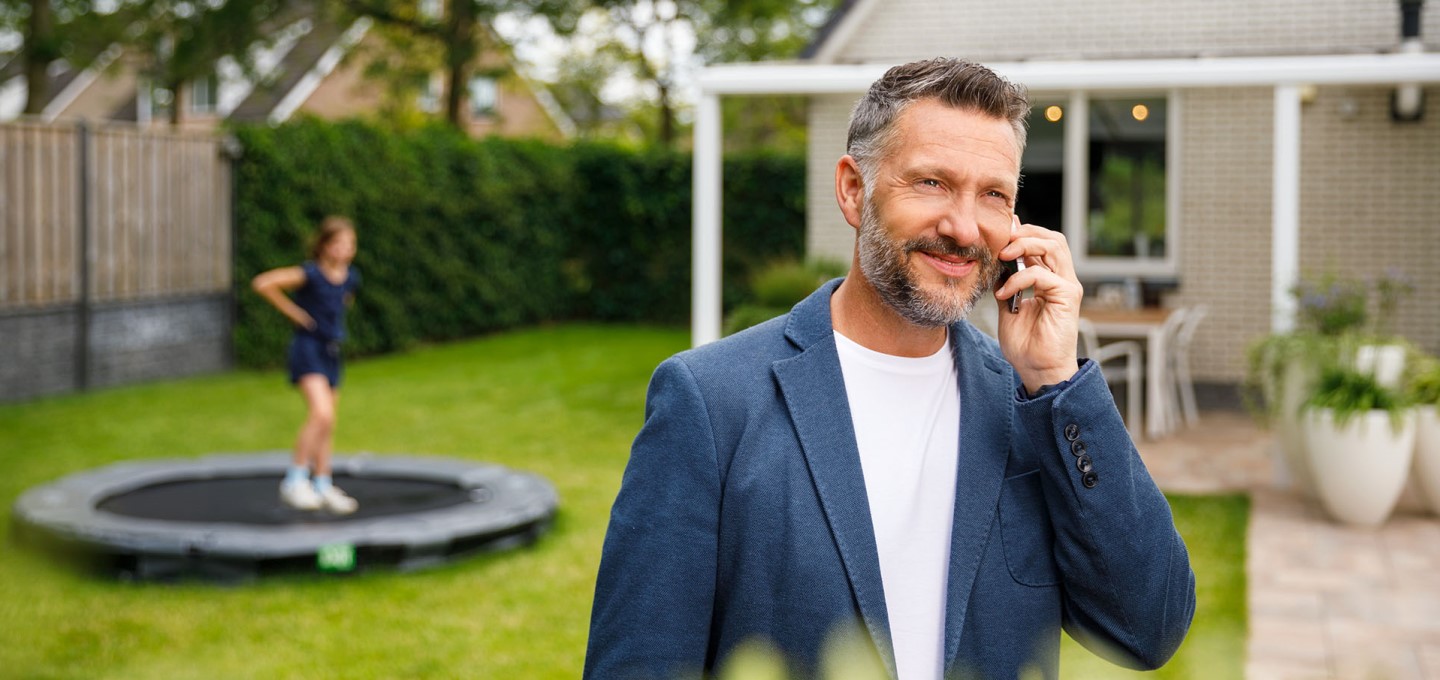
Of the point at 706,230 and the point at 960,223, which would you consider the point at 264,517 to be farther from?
the point at 960,223

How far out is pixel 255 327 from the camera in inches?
519

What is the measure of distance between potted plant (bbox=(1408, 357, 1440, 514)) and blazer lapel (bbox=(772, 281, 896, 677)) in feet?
20.9

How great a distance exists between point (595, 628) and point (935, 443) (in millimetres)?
498

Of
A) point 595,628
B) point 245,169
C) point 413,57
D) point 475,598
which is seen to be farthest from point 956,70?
point 413,57

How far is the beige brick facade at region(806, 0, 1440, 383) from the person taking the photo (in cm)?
1104

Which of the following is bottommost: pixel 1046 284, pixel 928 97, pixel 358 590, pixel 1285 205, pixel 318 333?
pixel 358 590

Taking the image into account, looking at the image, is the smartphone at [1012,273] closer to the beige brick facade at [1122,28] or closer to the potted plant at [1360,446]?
the potted plant at [1360,446]

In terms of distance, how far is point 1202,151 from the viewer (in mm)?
11641

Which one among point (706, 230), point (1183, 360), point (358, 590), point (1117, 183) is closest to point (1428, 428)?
point (1183, 360)

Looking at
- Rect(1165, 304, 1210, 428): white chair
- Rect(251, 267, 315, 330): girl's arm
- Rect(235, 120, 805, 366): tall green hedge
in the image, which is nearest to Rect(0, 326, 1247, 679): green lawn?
Rect(251, 267, 315, 330): girl's arm

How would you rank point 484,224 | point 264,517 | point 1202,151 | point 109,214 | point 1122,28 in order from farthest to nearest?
point 484,224
point 1122,28
point 109,214
point 1202,151
point 264,517

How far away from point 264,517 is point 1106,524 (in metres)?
5.91

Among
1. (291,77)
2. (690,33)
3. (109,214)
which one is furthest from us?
(291,77)

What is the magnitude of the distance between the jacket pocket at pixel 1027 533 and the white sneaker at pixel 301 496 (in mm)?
5810
